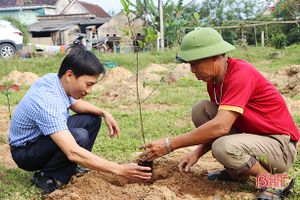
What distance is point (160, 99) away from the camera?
6.79 metres

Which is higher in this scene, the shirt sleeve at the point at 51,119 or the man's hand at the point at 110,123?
the shirt sleeve at the point at 51,119

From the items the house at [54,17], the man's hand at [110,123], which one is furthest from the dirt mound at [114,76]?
the house at [54,17]

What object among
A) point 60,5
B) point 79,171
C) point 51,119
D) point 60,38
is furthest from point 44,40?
point 51,119

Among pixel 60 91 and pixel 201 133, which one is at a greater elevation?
pixel 60 91

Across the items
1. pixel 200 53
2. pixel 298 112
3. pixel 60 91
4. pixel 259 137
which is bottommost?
pixel 298 112

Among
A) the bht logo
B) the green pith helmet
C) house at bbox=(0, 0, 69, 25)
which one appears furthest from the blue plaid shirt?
house at bbox=(0, 0, 69, 25)

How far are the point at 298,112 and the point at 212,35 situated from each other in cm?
332

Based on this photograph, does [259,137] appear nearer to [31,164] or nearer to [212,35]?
[212,35]

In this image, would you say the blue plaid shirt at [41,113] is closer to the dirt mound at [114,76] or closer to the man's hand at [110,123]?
the man's hand at [110,123]

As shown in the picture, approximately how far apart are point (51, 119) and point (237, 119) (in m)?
1.09

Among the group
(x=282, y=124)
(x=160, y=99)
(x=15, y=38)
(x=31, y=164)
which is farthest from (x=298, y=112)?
(x=15, y=38)

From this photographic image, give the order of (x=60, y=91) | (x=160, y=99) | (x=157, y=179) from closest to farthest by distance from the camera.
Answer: (x=60, y=91) → (x=157, y=179) → (x=160, y=99)

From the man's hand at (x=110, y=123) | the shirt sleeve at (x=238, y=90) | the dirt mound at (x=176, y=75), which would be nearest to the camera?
the shirt sleeve at (x=238, y=90)

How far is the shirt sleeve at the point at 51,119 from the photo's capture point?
2.49 m
